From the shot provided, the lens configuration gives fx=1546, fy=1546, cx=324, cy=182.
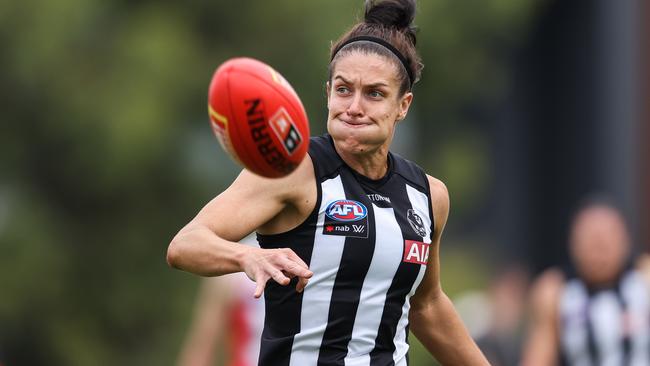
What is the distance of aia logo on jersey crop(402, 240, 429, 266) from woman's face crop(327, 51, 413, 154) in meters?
0.40

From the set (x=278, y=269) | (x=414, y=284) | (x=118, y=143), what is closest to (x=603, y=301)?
(x=414, y=284)

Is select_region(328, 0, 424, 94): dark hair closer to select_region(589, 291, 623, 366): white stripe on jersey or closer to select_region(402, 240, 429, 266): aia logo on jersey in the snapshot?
select_region(402, 240, 429, 266): aia logo on jersey

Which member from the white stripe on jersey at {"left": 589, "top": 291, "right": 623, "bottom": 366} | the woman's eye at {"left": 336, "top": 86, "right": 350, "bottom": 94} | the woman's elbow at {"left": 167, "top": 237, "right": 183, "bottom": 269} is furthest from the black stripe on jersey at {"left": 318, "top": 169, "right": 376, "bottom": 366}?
the white stripe on jersey at {"left": 589, "top": 291, "right": 623, "bottom": 366}

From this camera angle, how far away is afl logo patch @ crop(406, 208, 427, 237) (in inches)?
237

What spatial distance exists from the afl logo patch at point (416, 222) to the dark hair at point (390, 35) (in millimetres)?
480

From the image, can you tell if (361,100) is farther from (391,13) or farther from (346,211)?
(391,13)

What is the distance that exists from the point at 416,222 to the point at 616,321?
502 cm

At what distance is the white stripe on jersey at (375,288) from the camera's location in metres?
5.80

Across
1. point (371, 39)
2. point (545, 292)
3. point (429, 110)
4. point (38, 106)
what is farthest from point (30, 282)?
point (371, 39)

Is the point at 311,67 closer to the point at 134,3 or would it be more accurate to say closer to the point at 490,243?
the point at 134,3

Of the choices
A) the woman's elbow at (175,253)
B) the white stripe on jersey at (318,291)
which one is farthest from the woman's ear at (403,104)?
the woman's elbow at (175,253)

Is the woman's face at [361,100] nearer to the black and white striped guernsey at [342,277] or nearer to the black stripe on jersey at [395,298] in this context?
the black and white striped guernsey at [342,277]

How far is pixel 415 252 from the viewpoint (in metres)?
5.97

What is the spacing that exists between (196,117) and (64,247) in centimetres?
211
